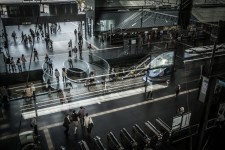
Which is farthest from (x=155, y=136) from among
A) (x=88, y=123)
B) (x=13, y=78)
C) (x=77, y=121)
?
(x=13, y=78)

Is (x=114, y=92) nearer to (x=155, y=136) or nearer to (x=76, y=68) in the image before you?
(x=155, y=136)

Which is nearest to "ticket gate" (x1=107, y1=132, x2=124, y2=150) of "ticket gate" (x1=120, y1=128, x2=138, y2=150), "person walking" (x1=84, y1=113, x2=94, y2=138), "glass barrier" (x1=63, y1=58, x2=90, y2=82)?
"ticket gate" (x1=120, y1=128, x2=138, y2=150)

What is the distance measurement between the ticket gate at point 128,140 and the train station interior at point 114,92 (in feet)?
0.13

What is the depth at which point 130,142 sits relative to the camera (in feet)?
31.7

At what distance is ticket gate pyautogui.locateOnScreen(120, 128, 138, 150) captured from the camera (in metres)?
9.51

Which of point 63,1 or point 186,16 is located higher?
point 63,1

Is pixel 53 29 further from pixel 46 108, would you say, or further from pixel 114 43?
pixel 46 108

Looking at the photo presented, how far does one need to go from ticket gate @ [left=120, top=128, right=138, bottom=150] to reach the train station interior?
4cm

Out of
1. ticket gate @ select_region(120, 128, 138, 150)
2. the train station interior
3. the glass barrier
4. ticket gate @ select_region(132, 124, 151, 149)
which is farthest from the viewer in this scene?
the glass barrier

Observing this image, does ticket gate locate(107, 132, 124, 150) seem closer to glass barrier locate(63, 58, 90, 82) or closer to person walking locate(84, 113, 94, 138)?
person walking locate(84, 113, 94, 138)

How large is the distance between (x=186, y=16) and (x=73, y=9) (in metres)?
14.9

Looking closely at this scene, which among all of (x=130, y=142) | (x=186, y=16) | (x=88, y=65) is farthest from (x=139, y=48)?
(x=130, y=142)

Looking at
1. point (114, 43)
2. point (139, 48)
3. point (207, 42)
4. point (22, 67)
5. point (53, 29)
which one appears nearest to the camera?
point (22, 67)

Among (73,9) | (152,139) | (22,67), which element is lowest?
(152,139)
